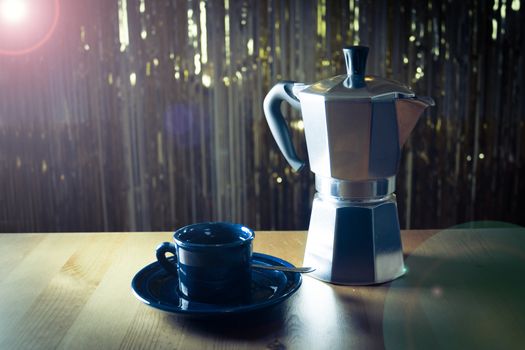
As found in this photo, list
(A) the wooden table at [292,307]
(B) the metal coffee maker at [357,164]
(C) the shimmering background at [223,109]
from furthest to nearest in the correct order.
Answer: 1. (C) the shimmering background at [223,109]
2. (B) the metal coffee maker at [357,164]
3. (A) the wooden table at [292,307]

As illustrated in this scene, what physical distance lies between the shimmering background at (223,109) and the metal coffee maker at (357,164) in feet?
1.48

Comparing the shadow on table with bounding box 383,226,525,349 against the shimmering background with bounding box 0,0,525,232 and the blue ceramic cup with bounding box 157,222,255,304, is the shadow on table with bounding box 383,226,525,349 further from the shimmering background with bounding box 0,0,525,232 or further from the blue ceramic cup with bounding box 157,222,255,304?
the shimmering background with bounding box 0,0,525,232

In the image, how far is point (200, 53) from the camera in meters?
1.20

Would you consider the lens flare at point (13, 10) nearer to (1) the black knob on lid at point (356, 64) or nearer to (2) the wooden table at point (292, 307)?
(2) the wooden table at point (292, 307)

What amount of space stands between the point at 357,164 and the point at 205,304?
235 millimetres

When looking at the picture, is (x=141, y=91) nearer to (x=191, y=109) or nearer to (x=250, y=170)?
(x=191, y=109)

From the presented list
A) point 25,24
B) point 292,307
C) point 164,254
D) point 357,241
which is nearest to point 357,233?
point 357,241

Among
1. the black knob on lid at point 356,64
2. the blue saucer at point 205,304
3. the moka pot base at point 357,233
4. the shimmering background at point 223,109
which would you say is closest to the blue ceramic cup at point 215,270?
the blue saucer at point 205,304

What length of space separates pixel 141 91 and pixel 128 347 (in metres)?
0.69

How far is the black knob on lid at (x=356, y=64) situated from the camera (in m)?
0.73

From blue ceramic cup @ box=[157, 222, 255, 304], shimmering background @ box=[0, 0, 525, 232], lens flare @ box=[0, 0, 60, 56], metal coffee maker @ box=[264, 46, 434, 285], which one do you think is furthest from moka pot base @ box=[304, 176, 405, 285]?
lens flare @ box=[0, 0, 60, 56]

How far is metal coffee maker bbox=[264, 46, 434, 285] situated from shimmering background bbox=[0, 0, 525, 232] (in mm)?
451

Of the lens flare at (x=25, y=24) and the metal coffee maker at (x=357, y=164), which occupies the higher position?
the lens flare at (x=25, y=24)

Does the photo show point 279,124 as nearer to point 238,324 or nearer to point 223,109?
point 238,324
